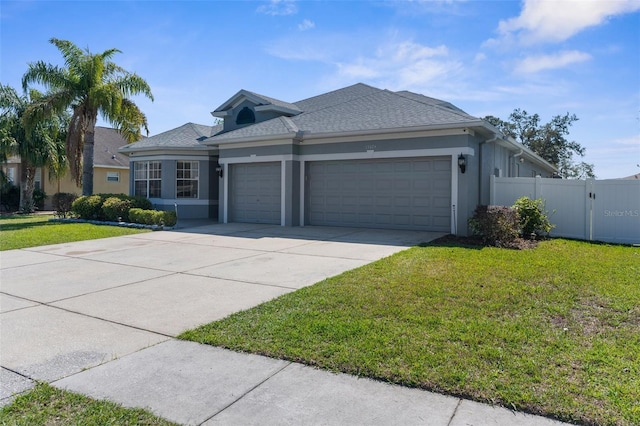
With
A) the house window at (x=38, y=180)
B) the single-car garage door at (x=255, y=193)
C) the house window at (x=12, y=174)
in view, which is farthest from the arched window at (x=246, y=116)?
the house window at (x=12, y=174)

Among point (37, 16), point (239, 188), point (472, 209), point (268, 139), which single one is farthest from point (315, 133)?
point (37, 16)

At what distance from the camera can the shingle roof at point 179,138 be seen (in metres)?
18.3

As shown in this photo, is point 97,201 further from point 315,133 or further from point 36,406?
point 36,406

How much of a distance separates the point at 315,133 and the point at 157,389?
39.0 feet

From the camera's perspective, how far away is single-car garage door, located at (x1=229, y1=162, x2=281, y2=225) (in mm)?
16000

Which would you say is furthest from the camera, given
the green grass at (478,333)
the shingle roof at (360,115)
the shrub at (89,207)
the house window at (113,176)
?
the house window at (113,176)

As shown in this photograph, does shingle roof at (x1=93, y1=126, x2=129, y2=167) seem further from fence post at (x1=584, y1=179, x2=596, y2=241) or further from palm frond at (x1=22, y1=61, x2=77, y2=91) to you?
fence post at (x1=584, y1=179, x2=596, y2=241)

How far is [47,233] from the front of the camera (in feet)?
45.8

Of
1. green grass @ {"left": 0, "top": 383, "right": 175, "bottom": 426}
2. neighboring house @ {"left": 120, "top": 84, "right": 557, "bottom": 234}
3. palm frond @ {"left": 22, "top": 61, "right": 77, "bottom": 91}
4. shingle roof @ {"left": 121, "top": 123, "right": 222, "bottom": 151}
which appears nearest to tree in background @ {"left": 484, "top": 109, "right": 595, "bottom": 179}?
neighboring house @ {"left": 120, "top": 84, "right": 557, "bottom": 234}

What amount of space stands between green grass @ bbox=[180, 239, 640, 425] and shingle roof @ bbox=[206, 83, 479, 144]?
6702 mm

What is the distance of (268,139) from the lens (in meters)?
15.4

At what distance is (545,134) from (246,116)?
3470 cm

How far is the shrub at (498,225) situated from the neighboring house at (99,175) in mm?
23849

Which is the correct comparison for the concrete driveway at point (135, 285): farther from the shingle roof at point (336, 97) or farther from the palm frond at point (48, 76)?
the palm frond at point (48, 76)
